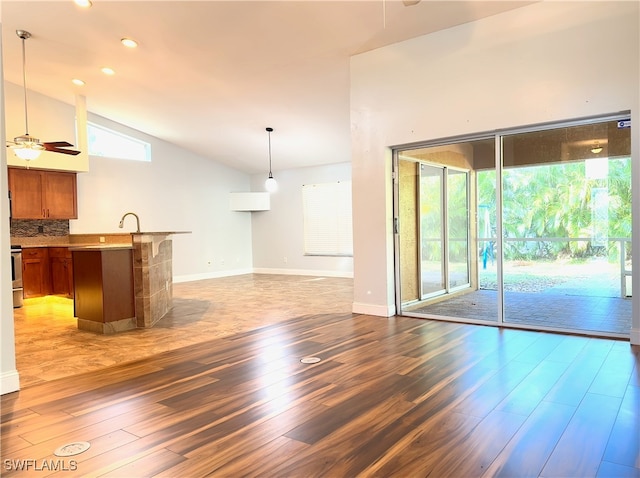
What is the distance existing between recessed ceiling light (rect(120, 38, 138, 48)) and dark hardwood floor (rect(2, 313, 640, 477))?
12.6 feet

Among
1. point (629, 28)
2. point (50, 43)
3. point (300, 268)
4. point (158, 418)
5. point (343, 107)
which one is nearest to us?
point (158, 418)

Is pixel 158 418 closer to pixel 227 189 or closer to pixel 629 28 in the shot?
pixel 629 28

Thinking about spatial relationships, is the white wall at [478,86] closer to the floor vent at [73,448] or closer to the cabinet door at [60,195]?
the floor vent at [73,448]

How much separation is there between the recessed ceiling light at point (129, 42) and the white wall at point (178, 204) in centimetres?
373

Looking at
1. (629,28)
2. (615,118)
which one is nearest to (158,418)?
(615,118)

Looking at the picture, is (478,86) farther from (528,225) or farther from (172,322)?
(172,322)

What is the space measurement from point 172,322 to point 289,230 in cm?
590

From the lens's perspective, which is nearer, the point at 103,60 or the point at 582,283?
the point at 582,283

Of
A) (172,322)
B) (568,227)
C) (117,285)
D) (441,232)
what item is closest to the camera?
(568,227)

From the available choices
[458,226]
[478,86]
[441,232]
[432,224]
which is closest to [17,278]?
[432,224]

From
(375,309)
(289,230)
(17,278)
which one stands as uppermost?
(289,230)

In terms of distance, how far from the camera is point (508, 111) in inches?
171

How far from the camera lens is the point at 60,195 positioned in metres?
7.77

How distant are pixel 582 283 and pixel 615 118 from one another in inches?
64.3
